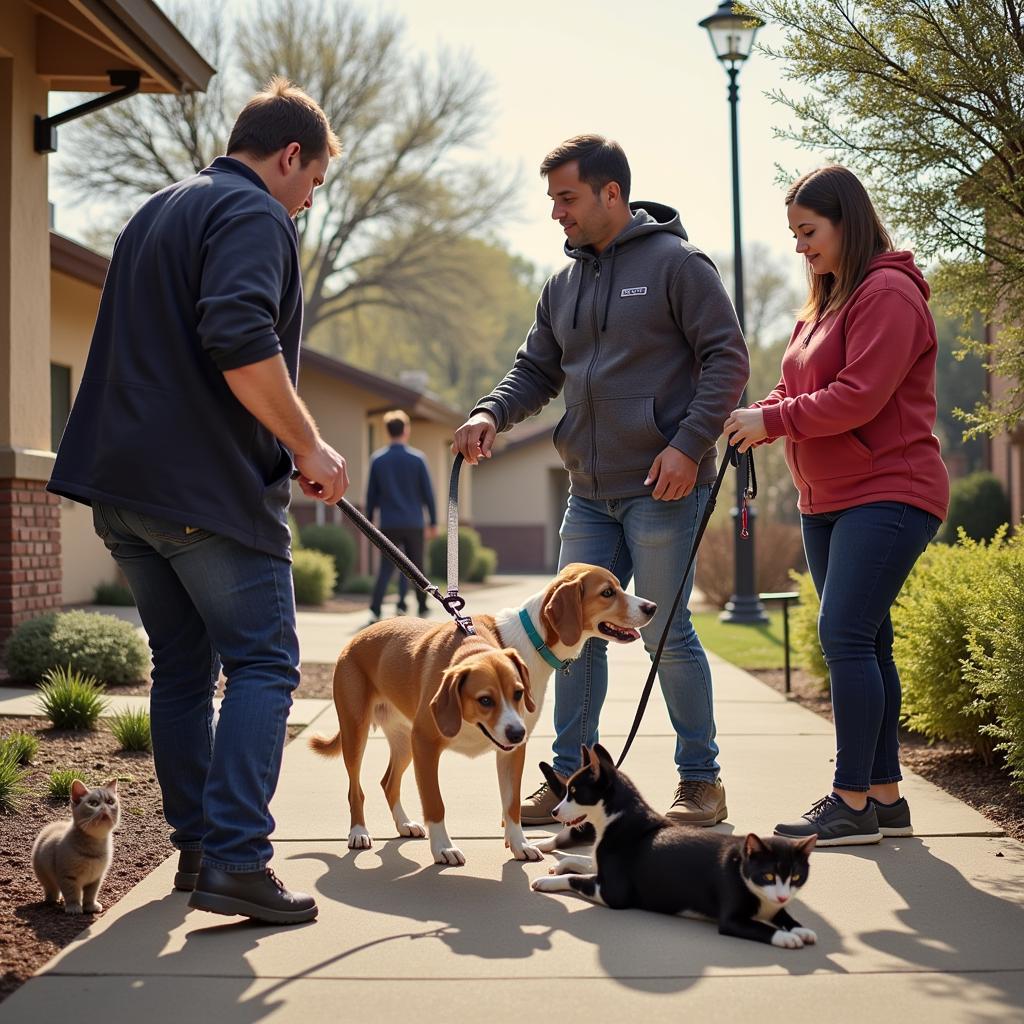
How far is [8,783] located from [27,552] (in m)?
4.87

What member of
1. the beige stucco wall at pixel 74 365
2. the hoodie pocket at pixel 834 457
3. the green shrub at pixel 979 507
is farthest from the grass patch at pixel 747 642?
the green shrub at pixel 979 507

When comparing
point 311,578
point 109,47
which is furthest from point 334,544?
point 109,47

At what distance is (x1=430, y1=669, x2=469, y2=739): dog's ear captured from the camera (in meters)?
4.30

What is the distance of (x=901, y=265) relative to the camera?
188 inches

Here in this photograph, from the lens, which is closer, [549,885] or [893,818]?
[549,885]

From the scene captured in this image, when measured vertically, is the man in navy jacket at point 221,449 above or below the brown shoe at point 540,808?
above

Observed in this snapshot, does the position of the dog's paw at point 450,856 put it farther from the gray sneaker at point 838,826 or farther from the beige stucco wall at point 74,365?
the beige stucco wall at point 74,365

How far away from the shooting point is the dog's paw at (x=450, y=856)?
4.54 m

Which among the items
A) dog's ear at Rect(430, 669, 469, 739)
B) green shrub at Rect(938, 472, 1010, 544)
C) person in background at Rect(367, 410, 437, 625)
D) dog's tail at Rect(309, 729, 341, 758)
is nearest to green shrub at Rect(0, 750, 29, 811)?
dog's tail at Rect(309, 729, 341, 758)

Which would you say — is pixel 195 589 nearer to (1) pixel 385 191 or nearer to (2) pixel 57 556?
(2) pixel 57 556

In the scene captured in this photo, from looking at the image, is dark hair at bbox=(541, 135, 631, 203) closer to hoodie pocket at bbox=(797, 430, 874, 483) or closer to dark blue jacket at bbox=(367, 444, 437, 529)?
hoodie pocket at bbox=(797, 430, 874, 483)

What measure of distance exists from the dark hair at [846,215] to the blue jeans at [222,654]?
2359 mm

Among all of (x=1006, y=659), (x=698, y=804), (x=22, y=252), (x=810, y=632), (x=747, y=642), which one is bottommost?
(x=747, y=642)

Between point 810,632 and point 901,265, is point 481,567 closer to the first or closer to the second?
point 810,632
